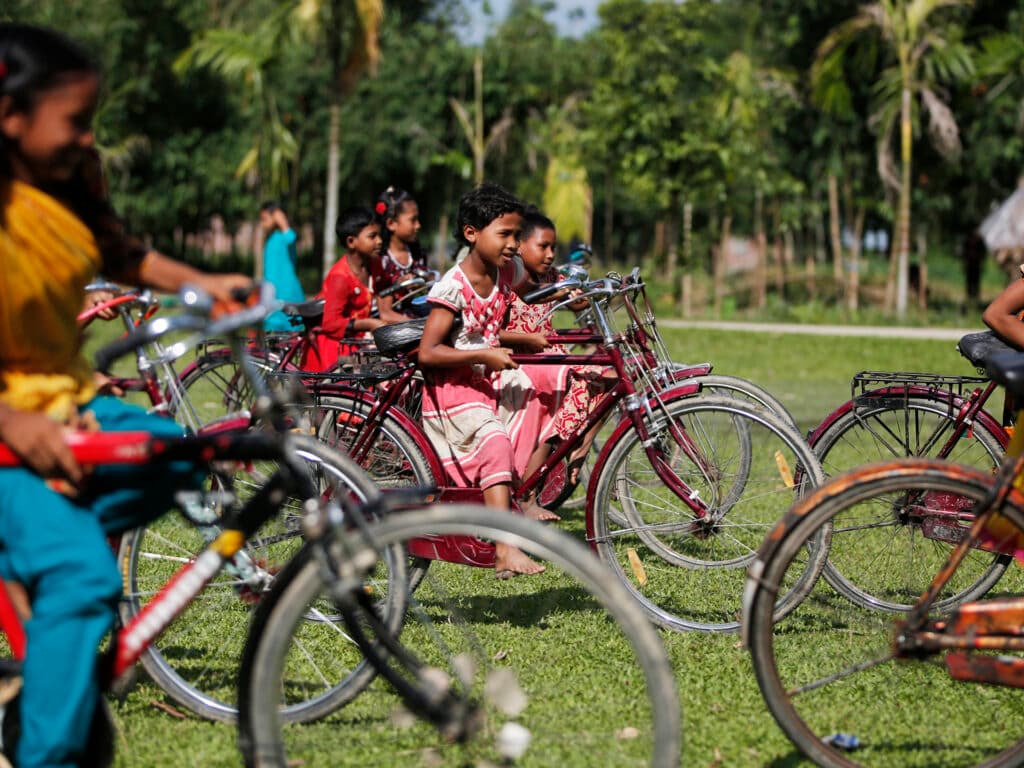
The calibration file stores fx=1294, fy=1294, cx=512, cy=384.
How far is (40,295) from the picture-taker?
2904 millimetres

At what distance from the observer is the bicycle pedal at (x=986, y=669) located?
11.2ft

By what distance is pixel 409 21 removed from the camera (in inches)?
1673

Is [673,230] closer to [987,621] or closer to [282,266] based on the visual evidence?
[282,266]

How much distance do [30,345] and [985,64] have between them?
26.1 metres

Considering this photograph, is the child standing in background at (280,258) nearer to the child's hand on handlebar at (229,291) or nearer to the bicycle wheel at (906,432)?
the bicycle wheel at (906,432)

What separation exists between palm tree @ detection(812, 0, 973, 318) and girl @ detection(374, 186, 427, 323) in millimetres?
17763

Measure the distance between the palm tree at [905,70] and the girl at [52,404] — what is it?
2305 centimetres

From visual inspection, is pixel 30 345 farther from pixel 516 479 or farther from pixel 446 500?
pixel 516 479

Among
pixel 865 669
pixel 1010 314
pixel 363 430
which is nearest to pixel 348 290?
pixel 363 430

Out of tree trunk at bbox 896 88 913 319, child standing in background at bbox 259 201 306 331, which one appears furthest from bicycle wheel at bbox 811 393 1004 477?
tree trunk at bbox 896 88 913 319

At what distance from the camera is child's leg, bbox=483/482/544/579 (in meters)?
4.41

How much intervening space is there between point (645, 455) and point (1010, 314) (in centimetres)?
140

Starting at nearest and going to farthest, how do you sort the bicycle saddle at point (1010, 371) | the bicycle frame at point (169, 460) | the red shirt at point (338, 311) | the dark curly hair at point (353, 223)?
the bicycle frame at point (169, 460)
the bicycle saddle at point (1010, 371)
the red shirt at point (338, 311)
the dark curly hair at point (353, 223)

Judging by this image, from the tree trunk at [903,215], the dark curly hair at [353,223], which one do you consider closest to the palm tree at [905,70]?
the tree trunk at [903,215]
